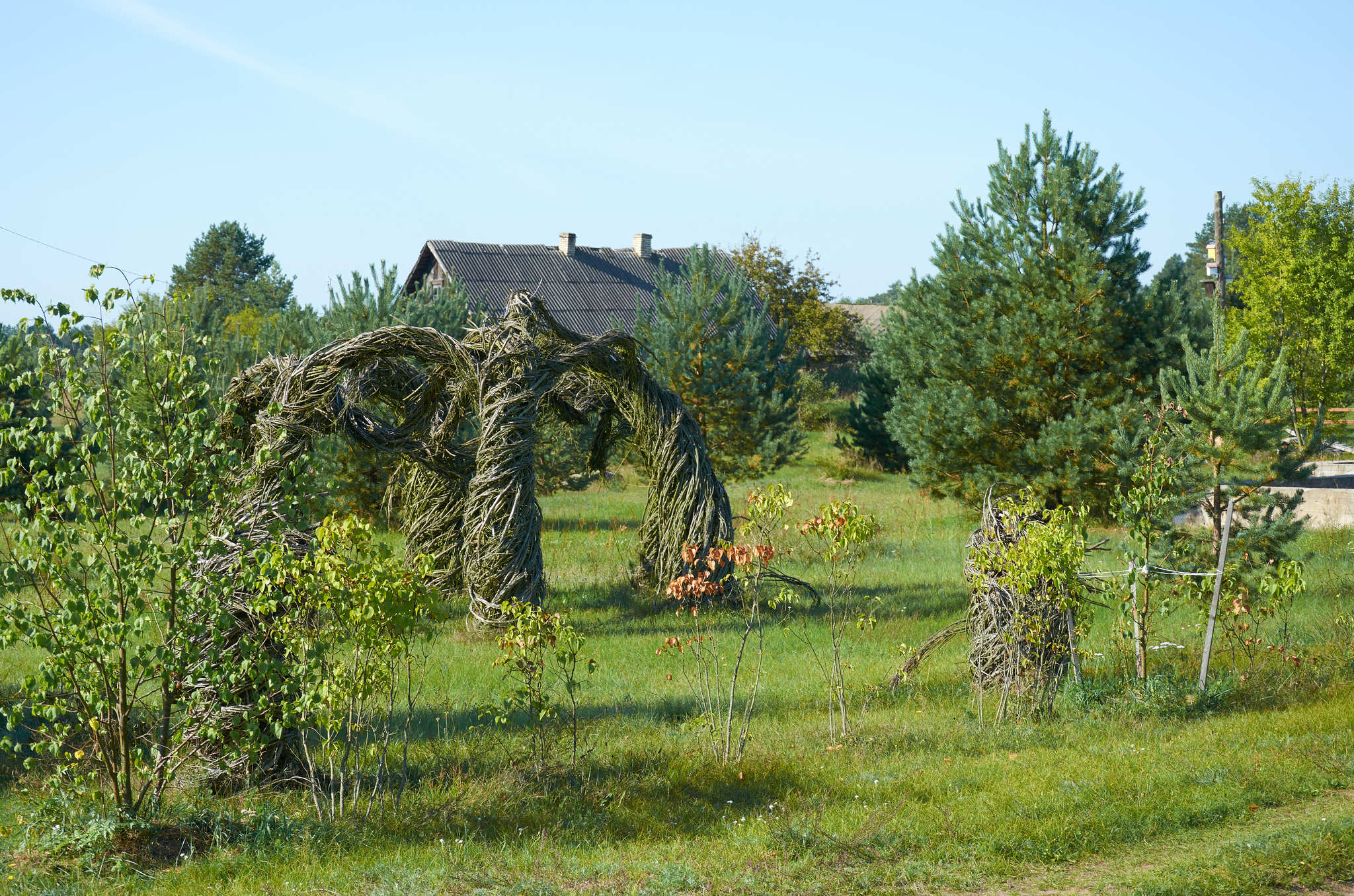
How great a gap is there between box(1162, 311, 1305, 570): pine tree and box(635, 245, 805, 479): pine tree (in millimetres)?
8482

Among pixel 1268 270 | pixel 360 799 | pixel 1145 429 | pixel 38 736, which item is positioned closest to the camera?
pixel 360 799

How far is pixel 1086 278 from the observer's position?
15.8 m

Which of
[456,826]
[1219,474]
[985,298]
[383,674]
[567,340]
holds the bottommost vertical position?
[456,826]

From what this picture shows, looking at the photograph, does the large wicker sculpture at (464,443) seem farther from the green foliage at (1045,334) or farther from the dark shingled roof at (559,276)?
the dark shingled roof at (559,276)

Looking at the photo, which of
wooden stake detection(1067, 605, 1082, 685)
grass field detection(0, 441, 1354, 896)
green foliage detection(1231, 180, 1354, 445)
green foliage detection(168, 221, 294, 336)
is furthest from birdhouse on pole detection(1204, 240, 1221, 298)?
green foliage detection(168, 221, 294, 336)

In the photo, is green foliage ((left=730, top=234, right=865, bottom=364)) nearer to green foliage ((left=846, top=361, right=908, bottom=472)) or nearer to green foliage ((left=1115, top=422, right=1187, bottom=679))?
green foliage ((left=846, top=361, right=908, bottom=472))

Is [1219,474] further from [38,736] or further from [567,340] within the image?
[38,736]

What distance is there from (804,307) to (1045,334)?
27.9m

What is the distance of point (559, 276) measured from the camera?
39.8 metres

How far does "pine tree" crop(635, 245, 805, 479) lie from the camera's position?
18.8m

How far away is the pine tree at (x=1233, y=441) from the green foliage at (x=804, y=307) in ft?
107

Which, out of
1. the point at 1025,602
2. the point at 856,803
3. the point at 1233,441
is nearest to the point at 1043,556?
the point at 1025,602

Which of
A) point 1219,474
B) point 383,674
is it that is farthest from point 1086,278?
point 383,674

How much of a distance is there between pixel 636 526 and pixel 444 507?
792cm
